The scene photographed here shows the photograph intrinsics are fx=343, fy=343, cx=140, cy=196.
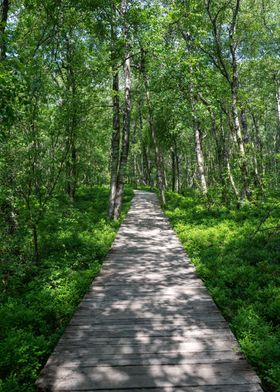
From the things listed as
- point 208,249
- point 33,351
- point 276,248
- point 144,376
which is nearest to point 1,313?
point 33,351

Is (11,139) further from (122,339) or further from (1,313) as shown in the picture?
(122,339)

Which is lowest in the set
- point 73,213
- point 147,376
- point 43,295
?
point 147,376

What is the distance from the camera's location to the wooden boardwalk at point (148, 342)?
15.7ft

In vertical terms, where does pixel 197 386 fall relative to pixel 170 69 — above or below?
below

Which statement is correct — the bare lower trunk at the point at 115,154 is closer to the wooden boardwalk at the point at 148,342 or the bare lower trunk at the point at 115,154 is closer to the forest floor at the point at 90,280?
the forest floor at the point at 90,280

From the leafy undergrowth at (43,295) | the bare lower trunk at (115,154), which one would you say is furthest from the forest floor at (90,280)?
the bare lower trunk at (115,154)

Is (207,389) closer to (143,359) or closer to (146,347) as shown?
(143,359)

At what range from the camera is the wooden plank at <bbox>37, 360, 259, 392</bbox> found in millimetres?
4711

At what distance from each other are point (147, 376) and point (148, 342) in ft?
3.18

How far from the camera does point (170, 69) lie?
742 inches

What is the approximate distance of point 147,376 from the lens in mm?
4891

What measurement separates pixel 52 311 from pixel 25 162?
432 centimetres

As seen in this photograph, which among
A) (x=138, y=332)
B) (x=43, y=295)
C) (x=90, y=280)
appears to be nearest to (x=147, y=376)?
(x=138, y=332)

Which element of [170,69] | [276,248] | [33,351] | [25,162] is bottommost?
[33,351]
